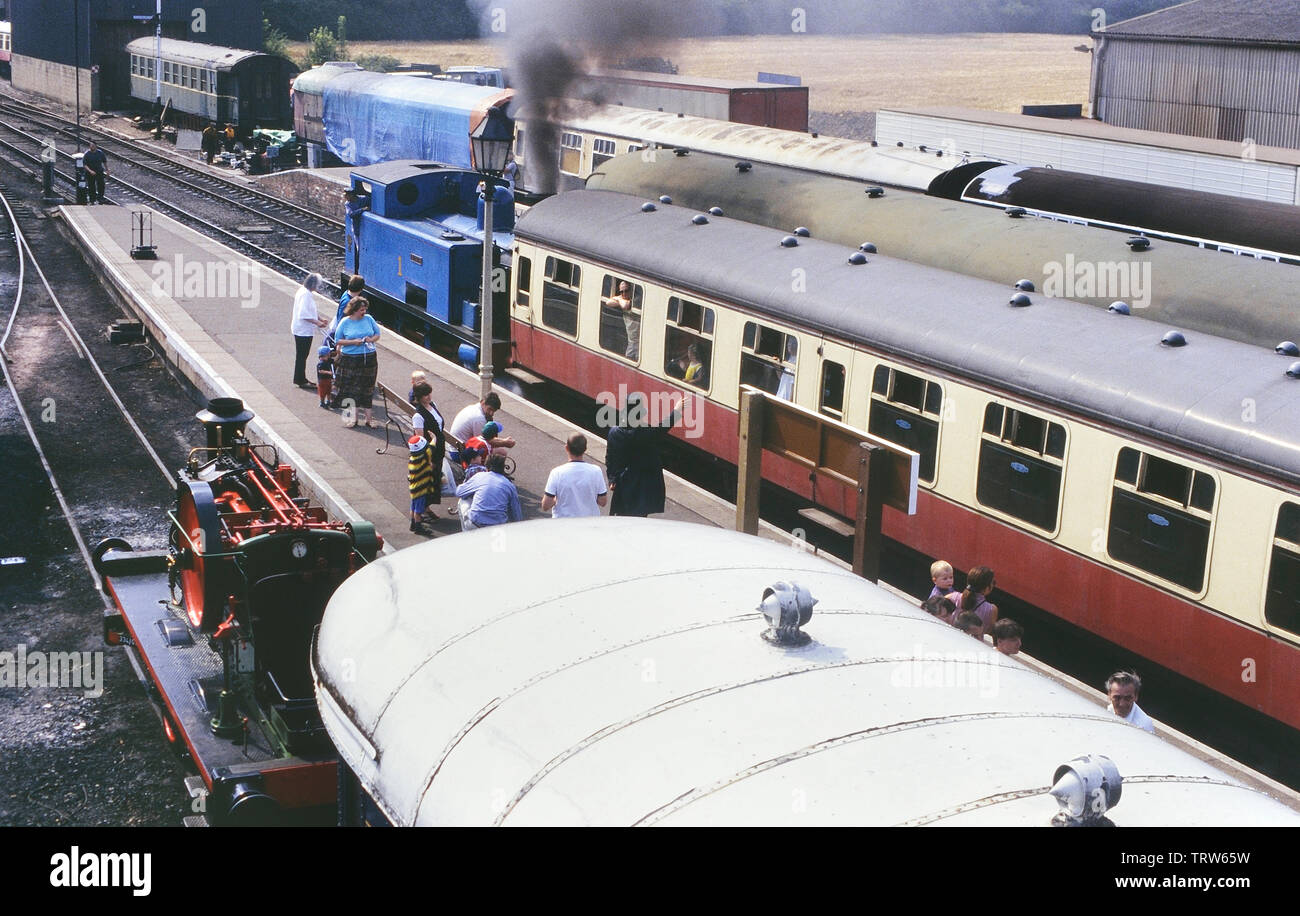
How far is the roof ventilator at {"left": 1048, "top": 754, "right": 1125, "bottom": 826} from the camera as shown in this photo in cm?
345

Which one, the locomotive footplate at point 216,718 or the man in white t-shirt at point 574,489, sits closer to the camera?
the locomotive footplate at point 216,718

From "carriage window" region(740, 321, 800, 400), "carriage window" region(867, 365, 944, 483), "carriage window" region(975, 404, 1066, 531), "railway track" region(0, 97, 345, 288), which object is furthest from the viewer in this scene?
"railway track" region(0, 97, 345, 288)

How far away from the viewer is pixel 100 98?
2552 inches

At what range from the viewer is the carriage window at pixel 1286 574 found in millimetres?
8539

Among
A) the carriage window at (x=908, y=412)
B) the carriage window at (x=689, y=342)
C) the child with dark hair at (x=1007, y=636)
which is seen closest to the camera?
the child with dark hair at (x=1007, y=636)

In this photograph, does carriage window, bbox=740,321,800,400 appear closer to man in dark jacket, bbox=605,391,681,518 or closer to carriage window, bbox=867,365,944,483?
carriage window, bbox=867,365,944,483

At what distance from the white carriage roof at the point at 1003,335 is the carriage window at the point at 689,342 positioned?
273 mm

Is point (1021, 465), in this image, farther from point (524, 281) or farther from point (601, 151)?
point (601, 151)

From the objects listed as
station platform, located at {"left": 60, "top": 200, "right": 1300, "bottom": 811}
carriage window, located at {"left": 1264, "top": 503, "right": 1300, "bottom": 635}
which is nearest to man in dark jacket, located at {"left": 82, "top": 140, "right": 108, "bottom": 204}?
station platform, located at {"left": 60, "top": 200, "right": 1300, "bottom": 811}

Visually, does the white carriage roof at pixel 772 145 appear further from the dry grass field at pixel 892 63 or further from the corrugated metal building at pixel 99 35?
the dry grass field at pixel 892 63

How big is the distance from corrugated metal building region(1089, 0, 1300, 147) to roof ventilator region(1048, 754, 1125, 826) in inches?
1259

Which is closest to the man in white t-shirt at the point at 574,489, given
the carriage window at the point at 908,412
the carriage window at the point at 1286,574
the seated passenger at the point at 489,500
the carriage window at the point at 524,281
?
the seated passenger at the point at 489,500
